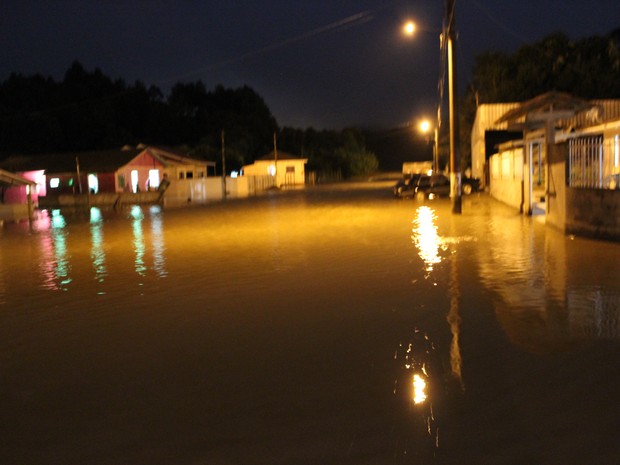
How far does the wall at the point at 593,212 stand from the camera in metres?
16.1

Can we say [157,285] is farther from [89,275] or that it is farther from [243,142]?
[243,142]

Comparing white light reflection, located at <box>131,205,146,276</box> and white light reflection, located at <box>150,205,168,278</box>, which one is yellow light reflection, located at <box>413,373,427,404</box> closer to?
white light reflection, located at <box>150,205,168,278</box>

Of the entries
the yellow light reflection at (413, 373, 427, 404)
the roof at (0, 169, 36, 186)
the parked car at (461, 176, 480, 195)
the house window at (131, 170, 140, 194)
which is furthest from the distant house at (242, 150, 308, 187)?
the yellow light reflection at (413, 373, 427, 404)

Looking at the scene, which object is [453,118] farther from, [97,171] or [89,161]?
[89,161]

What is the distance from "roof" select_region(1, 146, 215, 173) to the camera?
5422cm

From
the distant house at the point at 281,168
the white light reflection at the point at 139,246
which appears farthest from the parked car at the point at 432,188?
the distant house at the point at 281,168

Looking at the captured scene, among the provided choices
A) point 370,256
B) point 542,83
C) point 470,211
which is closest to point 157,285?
point 370,256

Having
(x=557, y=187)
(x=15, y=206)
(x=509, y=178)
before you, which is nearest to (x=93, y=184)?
(x=15, y=206)

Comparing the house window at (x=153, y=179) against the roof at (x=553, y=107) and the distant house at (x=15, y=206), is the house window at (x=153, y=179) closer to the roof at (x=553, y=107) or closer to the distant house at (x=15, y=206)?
the distant house at (x=15, y=206)

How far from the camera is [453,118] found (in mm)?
26781

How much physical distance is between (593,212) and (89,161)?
46.6m

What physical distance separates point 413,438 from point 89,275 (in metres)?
10.2

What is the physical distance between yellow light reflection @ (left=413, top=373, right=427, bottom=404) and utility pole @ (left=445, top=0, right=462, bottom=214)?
20054mm

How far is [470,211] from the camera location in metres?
27.8
